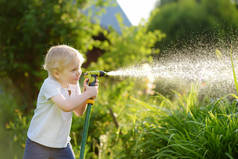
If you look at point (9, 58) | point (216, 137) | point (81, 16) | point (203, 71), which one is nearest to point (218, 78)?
point (203, 71)

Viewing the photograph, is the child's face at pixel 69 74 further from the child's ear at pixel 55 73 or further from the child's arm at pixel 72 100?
the child's arm at pixel 72 100

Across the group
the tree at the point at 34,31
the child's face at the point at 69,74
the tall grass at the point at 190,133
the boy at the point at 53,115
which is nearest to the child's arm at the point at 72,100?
the boy at the point at 53,115

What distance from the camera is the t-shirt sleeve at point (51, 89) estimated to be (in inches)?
86.0

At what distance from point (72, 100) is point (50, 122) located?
0.27 metres

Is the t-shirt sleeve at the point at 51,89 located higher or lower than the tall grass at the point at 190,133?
higher

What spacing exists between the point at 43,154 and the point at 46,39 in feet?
10.4

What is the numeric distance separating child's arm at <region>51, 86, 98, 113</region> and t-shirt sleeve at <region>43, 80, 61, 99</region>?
0.03m

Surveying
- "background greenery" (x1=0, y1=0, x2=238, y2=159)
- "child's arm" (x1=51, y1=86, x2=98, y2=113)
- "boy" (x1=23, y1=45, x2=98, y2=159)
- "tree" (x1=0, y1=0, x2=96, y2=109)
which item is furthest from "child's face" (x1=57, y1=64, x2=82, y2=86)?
"tree" (x1=0, y1=0, x2=96, y2=109)

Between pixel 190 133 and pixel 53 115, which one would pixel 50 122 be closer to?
pixel 53 115

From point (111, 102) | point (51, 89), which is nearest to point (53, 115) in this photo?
point (51, 89)

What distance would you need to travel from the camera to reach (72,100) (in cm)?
213

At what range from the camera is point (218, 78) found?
3494 millimetres

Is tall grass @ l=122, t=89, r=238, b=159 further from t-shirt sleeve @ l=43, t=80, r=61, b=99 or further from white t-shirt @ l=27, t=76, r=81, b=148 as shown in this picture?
t-shirt sleeve @ l=43, t=80, r=61, b=99

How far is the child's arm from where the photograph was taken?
83.4 inches
